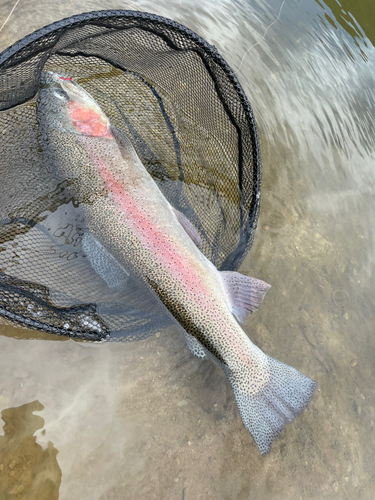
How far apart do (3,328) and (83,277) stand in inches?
30.0

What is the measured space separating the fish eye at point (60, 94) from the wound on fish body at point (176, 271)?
15.8 inches

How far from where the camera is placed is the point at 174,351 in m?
2.97

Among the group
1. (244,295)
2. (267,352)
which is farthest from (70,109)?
(267,352)

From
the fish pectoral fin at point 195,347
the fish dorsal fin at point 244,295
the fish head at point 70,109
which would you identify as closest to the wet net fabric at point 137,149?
the fish head at point 70,109

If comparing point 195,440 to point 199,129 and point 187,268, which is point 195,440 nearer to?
point 187,268

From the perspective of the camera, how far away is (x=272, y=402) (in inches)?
93.2

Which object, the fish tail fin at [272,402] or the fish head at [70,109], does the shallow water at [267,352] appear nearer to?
the fish tail fin at [272,402]

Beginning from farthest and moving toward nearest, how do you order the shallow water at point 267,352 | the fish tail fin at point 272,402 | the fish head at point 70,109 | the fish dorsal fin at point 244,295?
1. the fish head at point 70,109
2. the shallow water at point 267,352
3. the fish dorsal fin at point 244,295
4. the fish tail fin at point 272,402

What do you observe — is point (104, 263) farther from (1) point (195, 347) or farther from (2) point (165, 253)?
(1) point (195, 347)

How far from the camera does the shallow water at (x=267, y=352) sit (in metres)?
2.64

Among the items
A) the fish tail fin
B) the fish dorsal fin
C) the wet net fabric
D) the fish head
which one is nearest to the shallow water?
the wet net fabric

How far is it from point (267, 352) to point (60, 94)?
3012 mm

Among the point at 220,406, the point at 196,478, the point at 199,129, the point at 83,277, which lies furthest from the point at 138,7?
the point at 196,478

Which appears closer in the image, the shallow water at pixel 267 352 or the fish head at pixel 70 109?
the shallow water at pixel 267 352
